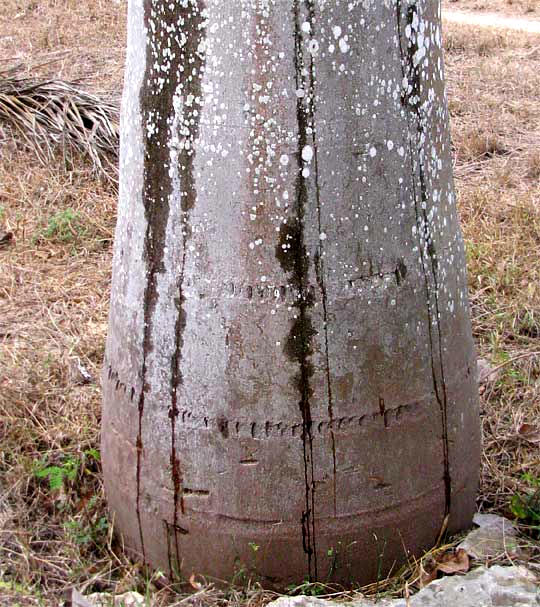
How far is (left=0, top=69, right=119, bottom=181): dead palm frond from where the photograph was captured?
6.14 meters

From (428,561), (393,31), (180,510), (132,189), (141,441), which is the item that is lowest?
(428,561)

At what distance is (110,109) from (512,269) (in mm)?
3273

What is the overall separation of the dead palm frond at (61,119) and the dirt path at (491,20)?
501 cm

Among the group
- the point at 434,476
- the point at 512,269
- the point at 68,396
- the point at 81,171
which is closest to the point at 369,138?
the point at 434,476

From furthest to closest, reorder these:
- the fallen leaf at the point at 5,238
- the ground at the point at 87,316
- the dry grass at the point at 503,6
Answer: the dry grass at the point at 503,6 → the fallen leaf at the point at 5,238 → the ground at the point at 87,316

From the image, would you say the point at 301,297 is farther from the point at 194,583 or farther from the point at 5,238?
the point at 5,238

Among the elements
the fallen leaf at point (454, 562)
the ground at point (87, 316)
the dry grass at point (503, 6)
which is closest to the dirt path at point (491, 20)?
the dry grass at point (503, 6)

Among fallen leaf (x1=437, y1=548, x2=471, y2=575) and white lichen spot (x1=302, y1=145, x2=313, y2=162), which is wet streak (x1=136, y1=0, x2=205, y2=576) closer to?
white lichen spot (x1=302, y1=145, x2=313, y2=162)

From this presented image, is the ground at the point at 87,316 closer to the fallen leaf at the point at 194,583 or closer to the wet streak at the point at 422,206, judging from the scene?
the fallen leaf at the point at 194,583

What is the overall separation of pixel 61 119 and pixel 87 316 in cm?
235

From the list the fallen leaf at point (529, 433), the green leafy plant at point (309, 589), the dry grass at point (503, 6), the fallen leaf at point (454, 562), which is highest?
the dry grass at point (503, 6)

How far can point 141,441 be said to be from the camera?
2.59 meters

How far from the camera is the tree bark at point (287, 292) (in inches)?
88.2

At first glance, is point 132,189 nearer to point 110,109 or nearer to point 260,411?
point 260,411
